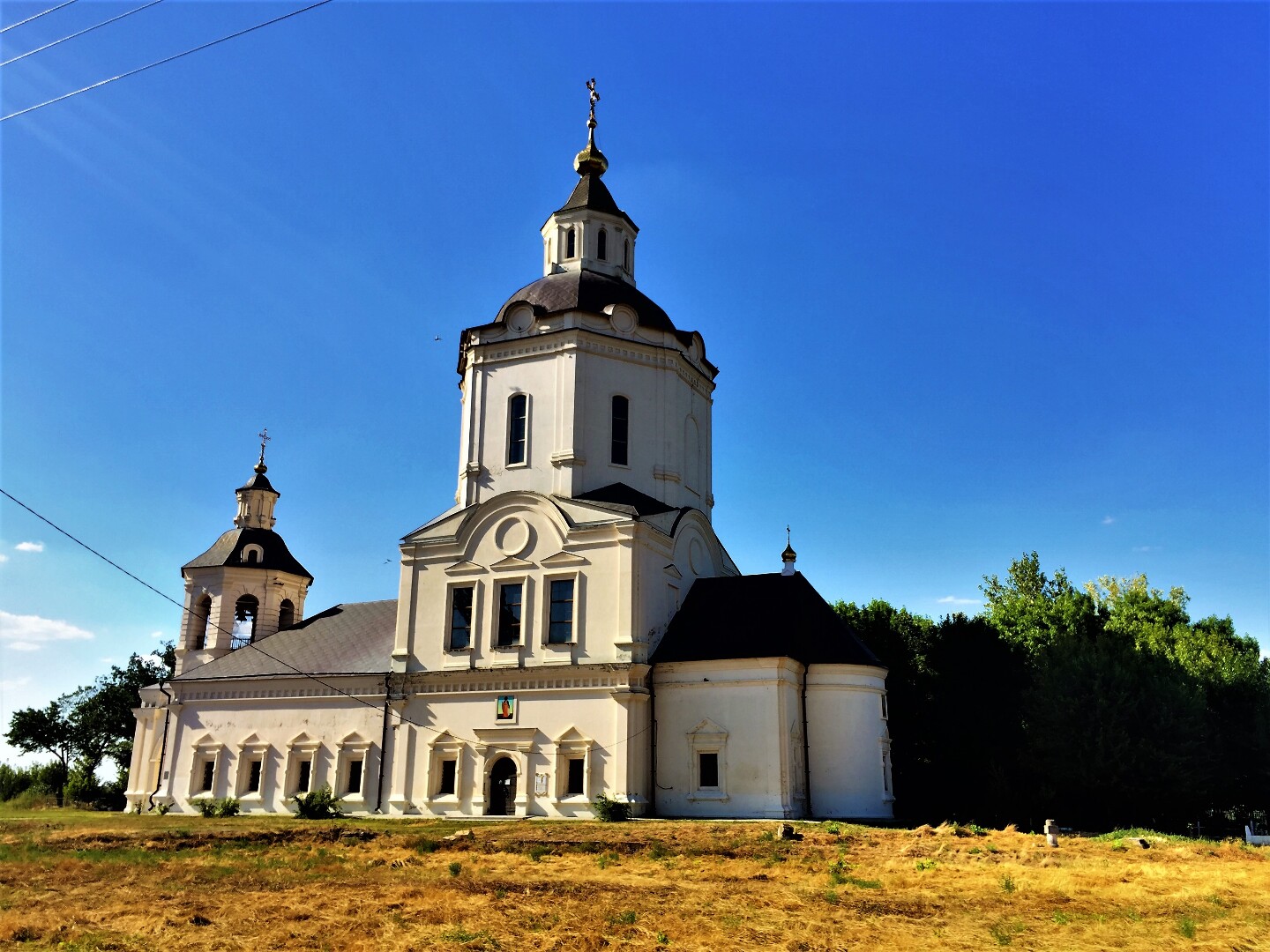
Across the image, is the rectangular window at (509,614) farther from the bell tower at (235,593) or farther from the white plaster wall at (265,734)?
the bell tower at (235,593)

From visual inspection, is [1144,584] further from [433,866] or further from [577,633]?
[433,866]

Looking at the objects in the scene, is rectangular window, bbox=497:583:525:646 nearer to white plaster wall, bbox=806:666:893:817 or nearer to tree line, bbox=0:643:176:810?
white plaster wall, bbox=806:666:893:817

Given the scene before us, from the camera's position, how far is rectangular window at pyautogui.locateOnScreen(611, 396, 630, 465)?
33.2m

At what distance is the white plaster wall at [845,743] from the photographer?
28.1 m

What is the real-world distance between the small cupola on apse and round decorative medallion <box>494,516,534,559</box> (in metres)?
10.9

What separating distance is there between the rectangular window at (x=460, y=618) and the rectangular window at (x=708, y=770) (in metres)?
8.00

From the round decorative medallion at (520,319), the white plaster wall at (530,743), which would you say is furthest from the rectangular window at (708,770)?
the round decorative medallion at (520,319)

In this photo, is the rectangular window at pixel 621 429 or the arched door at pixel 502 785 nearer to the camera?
the arched door at pixel 502 785

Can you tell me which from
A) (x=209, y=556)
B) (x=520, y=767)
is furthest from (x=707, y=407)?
(x=209, y=556)

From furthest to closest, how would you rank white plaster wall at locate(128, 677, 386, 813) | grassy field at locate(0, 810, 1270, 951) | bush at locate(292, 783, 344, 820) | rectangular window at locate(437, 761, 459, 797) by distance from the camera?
white plaster wall at locate(128, 677, 386, 813) < rectangular window at locate(437, 761, 459, 797) < bush at locate(292, 783, 344, 820) < grassy field at locate(0, 810, 1270, 951)

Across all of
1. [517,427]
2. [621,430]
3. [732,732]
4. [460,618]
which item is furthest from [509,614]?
[732,732]

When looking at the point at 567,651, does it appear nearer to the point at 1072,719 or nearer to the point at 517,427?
the point at 517,427

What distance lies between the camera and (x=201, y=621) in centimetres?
3981

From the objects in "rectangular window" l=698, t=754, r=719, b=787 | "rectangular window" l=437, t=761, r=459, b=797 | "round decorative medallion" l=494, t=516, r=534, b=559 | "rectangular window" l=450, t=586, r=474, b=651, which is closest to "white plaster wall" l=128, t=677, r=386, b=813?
"rectangular window" l=437, t=761, r=459, b=797
